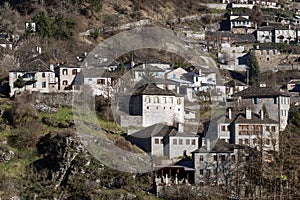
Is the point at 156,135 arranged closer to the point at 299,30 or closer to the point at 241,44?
the point at 241,44

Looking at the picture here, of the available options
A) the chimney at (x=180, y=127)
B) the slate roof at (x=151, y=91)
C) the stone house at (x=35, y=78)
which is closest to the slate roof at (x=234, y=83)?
the slate roof at (x=151, y=91)

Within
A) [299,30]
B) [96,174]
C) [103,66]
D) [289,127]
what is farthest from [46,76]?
[299,30]

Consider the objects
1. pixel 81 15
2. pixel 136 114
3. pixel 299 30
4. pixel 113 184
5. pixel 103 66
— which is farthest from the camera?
pixel 299 30

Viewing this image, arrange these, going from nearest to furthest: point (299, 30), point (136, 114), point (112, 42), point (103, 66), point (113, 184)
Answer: point (113, 184) → point (136, 114) → point (103, 66) → point (112, 42) → point (299, 30)

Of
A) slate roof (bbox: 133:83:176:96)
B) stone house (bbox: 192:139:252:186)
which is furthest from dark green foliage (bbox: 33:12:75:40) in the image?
stone house (bbox: 192:139:252:186)

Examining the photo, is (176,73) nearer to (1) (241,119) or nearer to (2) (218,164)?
(1) (241,119)

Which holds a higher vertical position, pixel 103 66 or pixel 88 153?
pixel 103 66

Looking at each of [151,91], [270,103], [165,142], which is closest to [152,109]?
[151,91]
